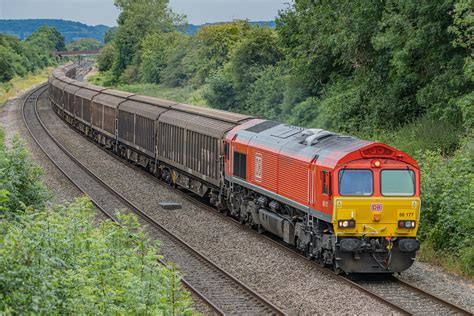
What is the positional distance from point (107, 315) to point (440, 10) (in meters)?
18.3

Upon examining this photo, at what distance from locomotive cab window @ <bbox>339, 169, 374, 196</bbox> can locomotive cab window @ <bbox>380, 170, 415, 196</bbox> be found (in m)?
0.30

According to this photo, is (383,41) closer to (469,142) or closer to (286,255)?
(469,142)

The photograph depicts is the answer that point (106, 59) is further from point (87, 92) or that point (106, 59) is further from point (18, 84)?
point (87, 92)

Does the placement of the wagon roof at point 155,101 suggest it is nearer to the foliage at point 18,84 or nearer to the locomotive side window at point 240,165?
the locomotive side window at point 240,165

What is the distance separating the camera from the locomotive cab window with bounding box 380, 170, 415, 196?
16.4 meters

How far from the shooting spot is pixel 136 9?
359 ft

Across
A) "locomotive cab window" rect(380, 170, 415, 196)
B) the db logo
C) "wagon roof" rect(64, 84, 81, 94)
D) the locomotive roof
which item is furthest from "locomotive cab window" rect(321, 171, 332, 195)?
"wagon roof" rect(64, 84, 81, 94)

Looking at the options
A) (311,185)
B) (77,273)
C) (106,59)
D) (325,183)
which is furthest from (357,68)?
(106,59)

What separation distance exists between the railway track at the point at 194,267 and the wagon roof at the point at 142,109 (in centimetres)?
342

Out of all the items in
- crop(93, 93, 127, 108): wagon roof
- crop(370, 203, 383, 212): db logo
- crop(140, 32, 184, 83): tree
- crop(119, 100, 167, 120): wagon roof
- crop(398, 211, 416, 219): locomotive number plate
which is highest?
crop(140, 32, 184, 83): tree

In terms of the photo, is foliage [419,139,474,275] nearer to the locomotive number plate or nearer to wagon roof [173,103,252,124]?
the locomotive number plate

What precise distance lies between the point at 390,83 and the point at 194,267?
14.9 meters

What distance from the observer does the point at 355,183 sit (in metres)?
16.3

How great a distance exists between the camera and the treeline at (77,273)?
30.9 feet
